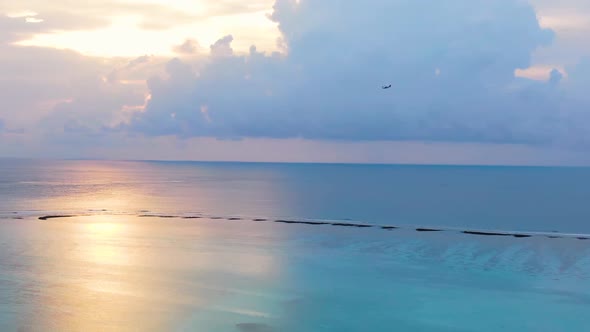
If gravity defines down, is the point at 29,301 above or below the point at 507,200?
below

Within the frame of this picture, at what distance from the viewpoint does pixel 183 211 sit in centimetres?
7075

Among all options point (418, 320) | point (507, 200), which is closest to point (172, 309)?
point (418, 320)

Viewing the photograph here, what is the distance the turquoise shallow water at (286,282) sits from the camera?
2461 centimetres

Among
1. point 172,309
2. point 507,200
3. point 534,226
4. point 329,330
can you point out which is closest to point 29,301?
point 172,309

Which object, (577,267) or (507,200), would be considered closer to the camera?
(577,267)

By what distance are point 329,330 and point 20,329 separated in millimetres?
11754

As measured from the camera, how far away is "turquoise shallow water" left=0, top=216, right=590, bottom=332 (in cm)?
2461

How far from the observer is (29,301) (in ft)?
86.3

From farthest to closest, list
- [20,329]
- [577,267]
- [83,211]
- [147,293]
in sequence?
[83,211], [577,267], [147,293], [20,329]

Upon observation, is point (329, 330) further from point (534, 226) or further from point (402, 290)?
point (534, 226)

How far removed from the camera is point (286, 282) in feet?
103

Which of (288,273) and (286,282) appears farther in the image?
(288,273)

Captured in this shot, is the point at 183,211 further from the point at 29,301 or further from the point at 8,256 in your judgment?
the point at 29,301

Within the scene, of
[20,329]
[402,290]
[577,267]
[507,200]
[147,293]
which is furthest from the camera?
[507,200]
